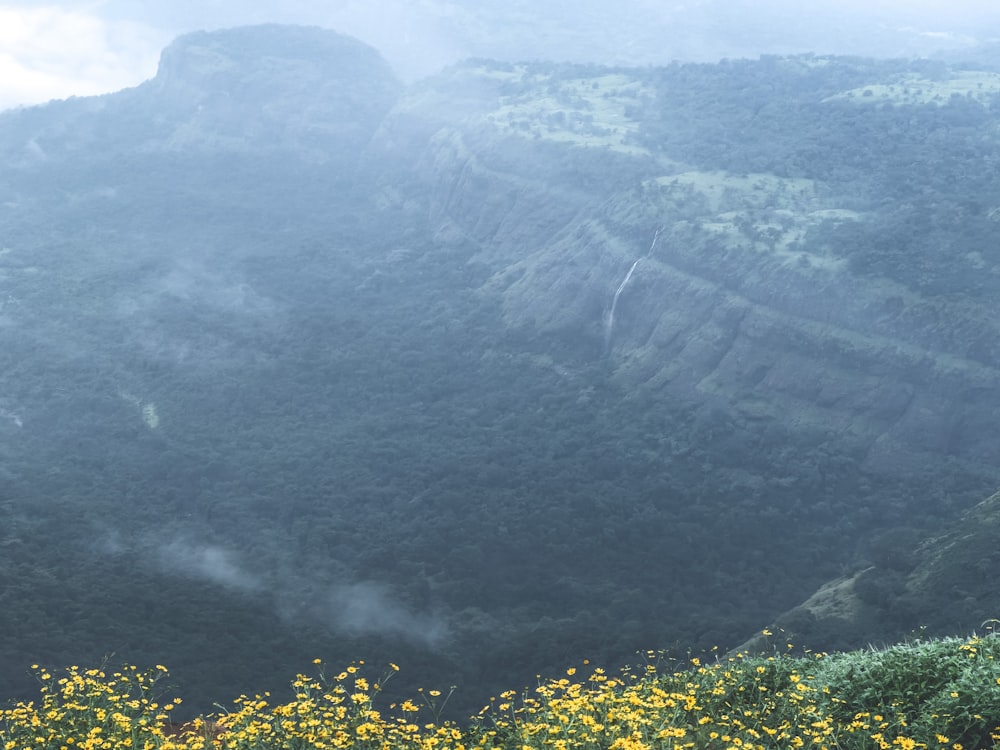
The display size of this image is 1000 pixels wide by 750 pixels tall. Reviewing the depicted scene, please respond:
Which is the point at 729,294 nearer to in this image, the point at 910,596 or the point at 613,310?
the point at 613,310

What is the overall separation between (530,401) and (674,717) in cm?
9830

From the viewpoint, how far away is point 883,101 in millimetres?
159625

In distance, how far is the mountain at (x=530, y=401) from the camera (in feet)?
298

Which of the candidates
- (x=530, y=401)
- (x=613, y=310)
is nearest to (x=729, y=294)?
(x=613, y=310)

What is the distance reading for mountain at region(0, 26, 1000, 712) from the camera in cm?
9075

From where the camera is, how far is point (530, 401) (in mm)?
123938

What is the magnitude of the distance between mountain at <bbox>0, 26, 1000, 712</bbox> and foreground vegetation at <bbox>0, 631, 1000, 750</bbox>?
166 ft

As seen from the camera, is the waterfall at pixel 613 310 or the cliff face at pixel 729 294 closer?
the cliff face at pixel 729 294

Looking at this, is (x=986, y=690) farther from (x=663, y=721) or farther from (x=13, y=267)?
(x=13, y=267)

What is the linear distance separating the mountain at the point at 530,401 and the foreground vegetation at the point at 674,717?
5053 cm

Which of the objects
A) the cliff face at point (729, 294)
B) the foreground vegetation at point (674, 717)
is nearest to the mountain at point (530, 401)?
the cliff face at point (729, 294)

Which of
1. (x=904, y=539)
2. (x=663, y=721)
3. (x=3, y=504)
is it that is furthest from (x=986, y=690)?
(x=3, y=504)

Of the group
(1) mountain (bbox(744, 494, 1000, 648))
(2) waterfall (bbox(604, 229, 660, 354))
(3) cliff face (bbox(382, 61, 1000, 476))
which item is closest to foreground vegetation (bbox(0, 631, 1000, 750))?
(1) mountain (bbox(744, 494, 1000, 648))

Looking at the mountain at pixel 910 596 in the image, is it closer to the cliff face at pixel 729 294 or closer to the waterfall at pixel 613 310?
the cliff face at pixel 729 294
